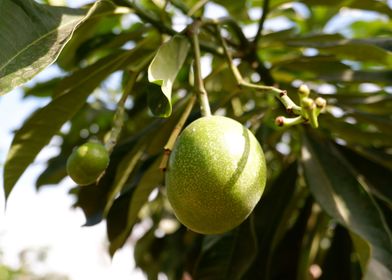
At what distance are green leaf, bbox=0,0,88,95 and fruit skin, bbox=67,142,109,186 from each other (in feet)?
0.59

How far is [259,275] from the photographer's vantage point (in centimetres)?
150

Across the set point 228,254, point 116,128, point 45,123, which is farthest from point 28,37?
point 228,254

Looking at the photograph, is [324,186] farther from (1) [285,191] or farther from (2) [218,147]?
(2) [218,147]

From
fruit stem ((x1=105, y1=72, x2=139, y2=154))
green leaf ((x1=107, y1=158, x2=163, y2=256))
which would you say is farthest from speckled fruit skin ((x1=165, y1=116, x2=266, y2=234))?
green leaf ((x1=107, y1=158, x2=163, y2=256))

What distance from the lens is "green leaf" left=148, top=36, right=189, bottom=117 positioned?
34.7 inches

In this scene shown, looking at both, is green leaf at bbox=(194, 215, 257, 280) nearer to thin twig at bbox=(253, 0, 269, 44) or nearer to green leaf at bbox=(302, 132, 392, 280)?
green leaf at bbox=(302, 132, 392, 280)

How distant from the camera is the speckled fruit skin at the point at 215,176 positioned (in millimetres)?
824

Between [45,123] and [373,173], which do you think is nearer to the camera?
[45,123]

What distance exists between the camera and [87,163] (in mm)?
943

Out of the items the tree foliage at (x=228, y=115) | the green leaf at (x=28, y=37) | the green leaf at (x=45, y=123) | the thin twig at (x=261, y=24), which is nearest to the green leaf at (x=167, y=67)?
the tree foliage at (x=228, y=115)

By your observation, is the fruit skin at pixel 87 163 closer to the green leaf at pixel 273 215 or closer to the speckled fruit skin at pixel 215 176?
the speckled fruit skin at pixel 215 176

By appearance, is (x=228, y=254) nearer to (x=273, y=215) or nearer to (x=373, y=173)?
(x=273, y=215)

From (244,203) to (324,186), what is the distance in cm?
57

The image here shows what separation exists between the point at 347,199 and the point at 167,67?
57 cm
